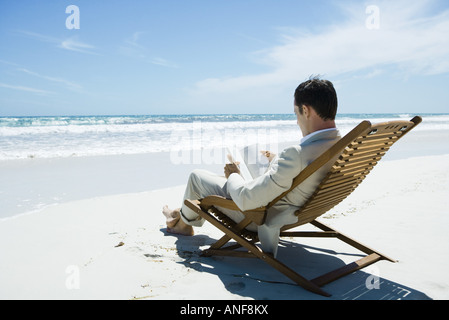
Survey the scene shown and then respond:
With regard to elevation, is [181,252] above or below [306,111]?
below

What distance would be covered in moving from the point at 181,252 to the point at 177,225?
0.55 meters

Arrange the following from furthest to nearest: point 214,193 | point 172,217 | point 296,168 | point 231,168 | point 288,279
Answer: point 172,217
point 214,193
point 231,168
point 288,279
point 296,168

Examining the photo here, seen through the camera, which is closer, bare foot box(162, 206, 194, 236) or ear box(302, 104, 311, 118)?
Result: ear box(302, 104, 311, 118)

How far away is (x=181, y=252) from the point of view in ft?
11.2

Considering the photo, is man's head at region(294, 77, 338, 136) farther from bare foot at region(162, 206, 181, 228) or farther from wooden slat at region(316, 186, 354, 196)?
bare foot at region(162, 206, 181, 228)

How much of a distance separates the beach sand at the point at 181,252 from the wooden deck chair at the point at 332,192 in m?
0.10

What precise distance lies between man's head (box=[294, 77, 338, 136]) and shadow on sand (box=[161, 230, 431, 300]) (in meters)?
1.20

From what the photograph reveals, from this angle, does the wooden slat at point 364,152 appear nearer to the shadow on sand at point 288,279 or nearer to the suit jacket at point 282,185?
the suit jacket at point 282,185

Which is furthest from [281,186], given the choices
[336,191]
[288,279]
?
[288,279]

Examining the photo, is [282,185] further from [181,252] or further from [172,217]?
[172,217]

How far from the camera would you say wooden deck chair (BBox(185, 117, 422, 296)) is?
2326 millimetres

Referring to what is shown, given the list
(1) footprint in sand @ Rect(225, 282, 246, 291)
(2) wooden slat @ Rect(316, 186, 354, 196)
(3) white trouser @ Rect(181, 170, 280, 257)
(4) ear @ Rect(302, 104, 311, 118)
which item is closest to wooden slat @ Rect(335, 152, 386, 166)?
(2) wooden slat @ Rect(316, 186, 354, 196)
